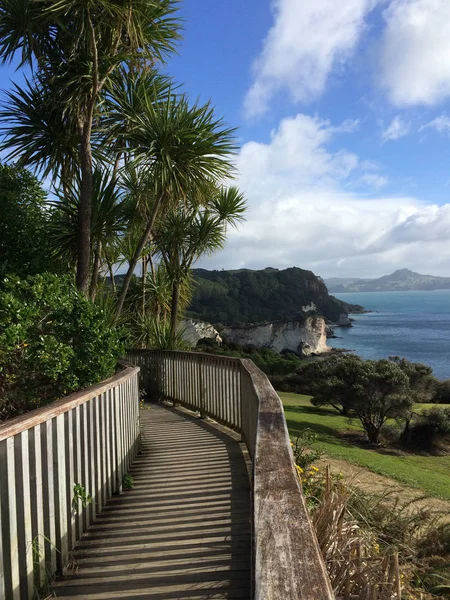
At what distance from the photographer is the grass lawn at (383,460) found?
8711 mm

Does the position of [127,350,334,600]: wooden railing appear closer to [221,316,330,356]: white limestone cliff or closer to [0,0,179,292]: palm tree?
[0,0,179,292]: palm tree

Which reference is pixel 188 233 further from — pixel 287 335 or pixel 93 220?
pixel 287 335

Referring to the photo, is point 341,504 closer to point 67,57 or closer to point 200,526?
point 200,526

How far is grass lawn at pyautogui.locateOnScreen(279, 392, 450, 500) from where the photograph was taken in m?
8.71

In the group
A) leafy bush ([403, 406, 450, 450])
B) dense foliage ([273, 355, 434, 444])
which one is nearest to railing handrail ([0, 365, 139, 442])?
dense foliage ([273, 355, 434, 444])

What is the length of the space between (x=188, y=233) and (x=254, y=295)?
295ft

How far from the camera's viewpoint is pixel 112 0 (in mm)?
8000

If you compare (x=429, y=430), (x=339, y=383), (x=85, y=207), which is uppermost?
(x=85, y=207)

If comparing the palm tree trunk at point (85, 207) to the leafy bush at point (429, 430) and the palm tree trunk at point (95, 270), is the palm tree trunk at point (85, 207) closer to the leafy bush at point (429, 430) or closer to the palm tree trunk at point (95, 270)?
the palm tree trunk at point (95, 270)

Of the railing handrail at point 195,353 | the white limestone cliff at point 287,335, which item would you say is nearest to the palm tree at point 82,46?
the railing handrail at point 195,353

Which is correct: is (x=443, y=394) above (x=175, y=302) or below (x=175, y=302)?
below

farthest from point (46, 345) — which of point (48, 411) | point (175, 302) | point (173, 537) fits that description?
point (175, 302)

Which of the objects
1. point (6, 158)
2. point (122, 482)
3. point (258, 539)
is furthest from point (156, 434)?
point (6, 158)

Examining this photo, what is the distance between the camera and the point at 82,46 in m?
8.70
